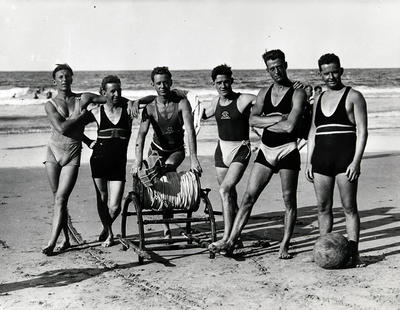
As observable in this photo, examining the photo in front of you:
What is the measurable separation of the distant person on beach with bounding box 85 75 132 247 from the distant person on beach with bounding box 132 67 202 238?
1.02 ft

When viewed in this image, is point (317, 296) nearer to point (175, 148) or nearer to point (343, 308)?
point (343, 308)

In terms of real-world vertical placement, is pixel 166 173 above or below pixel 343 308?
above

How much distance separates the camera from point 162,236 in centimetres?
790

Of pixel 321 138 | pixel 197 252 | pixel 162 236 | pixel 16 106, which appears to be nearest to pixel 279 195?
pixel 162 236

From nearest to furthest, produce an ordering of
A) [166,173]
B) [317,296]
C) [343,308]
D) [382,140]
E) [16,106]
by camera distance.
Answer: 1. [343,308]
2. [317,296]
3. [166,173]
4. [382,140]
5. [16,106]

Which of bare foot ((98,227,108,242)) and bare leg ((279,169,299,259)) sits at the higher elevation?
bare leg ((279,169,299,259))

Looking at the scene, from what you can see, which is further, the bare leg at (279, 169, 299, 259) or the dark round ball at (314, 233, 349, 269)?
the bare leg at (279, 169, 299, 259)

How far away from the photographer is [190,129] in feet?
22.9

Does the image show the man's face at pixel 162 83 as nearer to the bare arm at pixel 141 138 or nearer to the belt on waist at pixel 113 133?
the bare arm at pixel 141 138

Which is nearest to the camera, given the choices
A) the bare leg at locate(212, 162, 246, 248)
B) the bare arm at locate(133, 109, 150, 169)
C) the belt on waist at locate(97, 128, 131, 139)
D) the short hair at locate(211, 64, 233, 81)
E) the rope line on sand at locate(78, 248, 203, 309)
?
the rope line on sand at locate(78, 248, 203, 309)

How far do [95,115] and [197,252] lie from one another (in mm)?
2159

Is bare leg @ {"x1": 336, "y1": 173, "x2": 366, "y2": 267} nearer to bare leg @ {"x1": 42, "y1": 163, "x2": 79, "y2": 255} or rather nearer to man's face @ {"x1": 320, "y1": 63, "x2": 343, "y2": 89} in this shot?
man's face @ {"x1": 320, "y1": 63, "x2": 343, "y2": 89}

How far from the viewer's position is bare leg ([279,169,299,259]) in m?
6.23

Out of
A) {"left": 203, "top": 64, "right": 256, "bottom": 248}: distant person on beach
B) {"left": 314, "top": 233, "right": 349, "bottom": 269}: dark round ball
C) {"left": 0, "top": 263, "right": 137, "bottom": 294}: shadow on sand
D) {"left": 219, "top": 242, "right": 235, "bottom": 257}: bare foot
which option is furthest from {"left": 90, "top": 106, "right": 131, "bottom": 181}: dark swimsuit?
{"left": 314, "top": 233, "right": 349, "bottom": 269}: dark round ball
